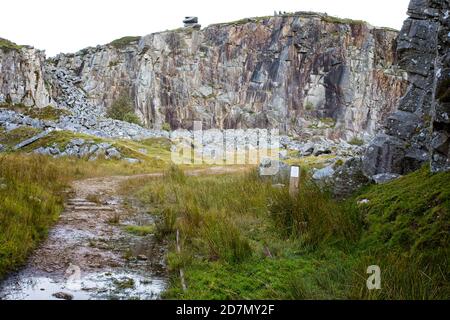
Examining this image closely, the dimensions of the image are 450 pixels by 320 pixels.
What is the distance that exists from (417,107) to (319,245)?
510cm

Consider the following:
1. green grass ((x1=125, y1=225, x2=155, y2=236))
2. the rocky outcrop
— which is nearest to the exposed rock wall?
green grass ((x1=125, y1=225, x2=155, y2=236))

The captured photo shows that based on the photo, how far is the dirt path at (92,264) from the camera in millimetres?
4766

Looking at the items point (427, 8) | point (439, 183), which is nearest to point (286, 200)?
point (439, 183)

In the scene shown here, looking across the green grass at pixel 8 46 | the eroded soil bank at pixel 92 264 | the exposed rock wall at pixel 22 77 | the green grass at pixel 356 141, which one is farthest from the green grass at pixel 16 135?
the green grass at pixel 356 141

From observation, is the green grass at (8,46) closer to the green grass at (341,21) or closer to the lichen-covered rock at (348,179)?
the green grass at (341,21)

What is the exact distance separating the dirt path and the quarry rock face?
210 ft

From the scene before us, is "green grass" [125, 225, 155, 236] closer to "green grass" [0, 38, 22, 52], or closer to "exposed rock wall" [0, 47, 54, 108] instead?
"exposed rock wall" [0, 47, 54, 108]

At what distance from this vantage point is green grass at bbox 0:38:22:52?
168 feet

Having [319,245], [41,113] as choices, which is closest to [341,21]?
[41,113]

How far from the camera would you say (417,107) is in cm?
943

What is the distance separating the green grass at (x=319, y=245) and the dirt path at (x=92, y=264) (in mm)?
364

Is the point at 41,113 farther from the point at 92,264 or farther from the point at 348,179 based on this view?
the point at 92,264

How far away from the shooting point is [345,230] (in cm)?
615
